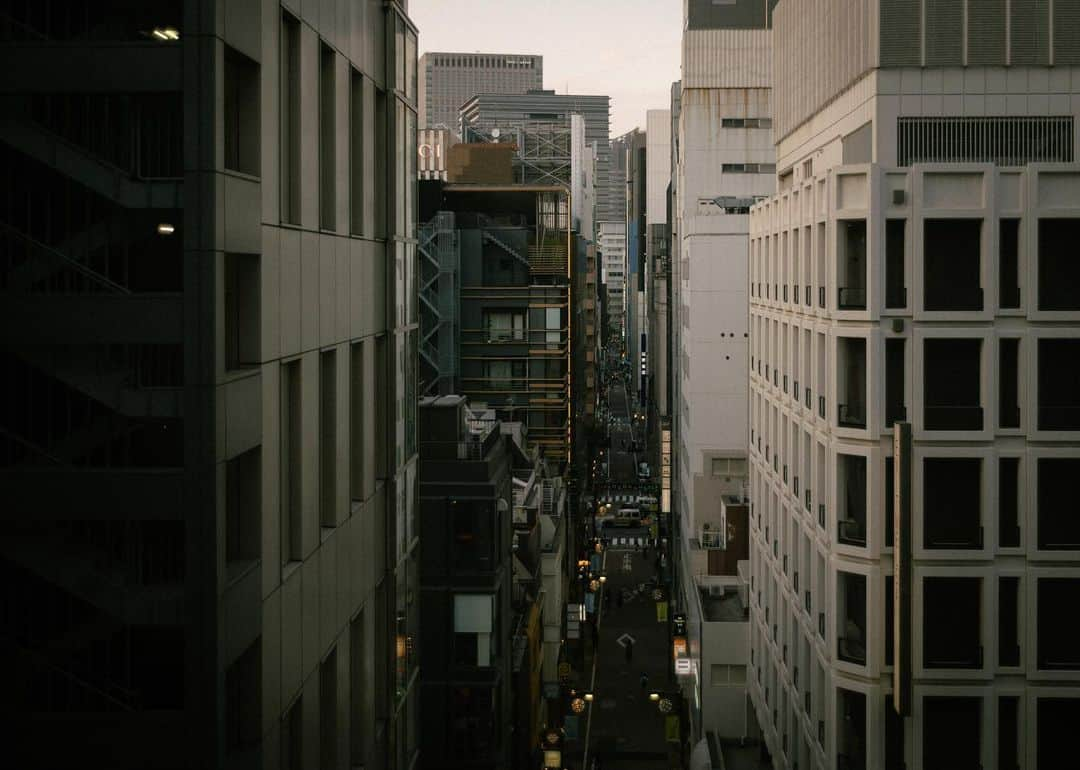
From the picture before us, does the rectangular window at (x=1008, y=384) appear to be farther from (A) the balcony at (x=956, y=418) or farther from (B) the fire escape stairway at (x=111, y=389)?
(B) the fire escape stairway at (x=111, y=389)

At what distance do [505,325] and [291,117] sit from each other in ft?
270

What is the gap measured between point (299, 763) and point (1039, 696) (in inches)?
762

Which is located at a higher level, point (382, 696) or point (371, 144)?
point (371, 144)

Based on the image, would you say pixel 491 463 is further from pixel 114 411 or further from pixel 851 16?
pixel 114 411

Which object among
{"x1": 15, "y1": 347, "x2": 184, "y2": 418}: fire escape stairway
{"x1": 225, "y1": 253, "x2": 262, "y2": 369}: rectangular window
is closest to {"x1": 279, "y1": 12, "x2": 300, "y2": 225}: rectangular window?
{"x1": 225, "y1": 253, "x2": 262, "y2": 369}: rectangular window

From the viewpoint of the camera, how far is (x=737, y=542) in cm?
5719

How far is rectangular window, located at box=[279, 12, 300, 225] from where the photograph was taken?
13.3m

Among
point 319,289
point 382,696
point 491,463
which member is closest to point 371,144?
point 319,289

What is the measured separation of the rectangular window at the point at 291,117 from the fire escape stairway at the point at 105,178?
2.99m

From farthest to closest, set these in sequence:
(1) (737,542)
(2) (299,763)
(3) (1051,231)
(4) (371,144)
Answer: (1) (737,542), (3) (1051,231), (4) (371,144), (2) (299,763)

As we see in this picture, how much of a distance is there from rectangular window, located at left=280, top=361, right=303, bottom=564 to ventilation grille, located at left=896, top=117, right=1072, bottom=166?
19.5m

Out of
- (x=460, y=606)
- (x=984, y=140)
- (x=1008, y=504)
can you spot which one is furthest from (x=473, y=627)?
(x=984, y=140)

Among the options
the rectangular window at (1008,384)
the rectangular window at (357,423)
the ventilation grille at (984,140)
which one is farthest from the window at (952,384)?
the rectangular window at (357,423)

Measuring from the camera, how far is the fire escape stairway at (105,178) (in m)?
10.1
